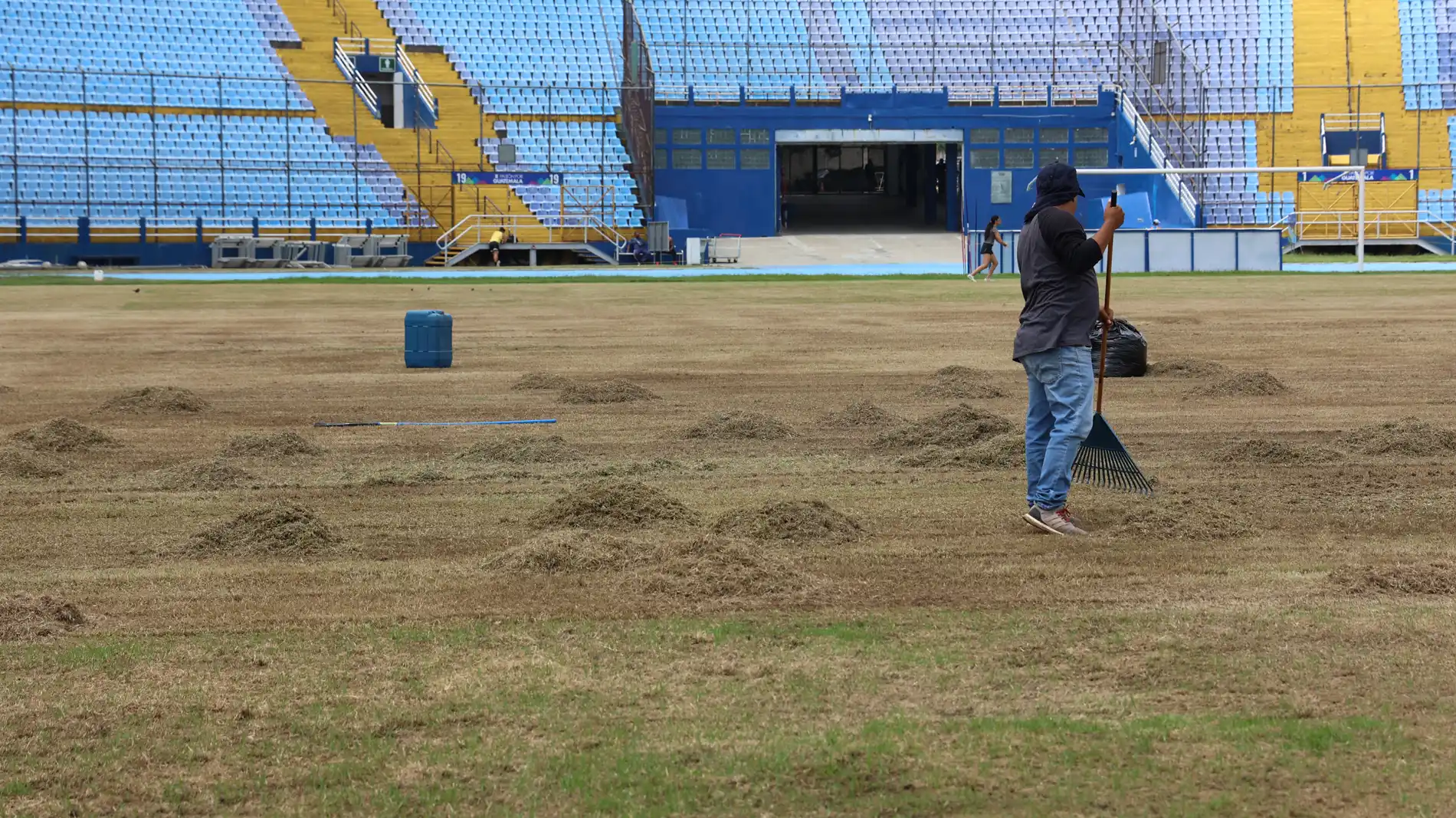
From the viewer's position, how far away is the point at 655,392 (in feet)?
52.2

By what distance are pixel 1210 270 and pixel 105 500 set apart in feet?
111

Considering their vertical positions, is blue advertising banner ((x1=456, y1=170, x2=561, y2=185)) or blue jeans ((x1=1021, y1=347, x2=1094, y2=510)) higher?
blue advertising banner ((x1=456, y1=170, x2=561, y2=185))

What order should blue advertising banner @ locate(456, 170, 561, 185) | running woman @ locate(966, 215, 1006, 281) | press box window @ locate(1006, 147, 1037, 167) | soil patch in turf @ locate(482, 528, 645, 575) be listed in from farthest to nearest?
press box window @ locate(1006, 147, 1037, 167) → blue advertising banner @ locate(456, 170, 561, 185) → running woman @ locate(966, 215, 1006, 281) → soil patch in turf @ locate(482, 528, 645, 575)

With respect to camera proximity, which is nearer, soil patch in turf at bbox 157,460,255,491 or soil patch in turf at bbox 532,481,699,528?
soil patch in turf at bbox 532,481,699,528

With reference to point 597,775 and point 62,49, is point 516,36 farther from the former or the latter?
point 597,775

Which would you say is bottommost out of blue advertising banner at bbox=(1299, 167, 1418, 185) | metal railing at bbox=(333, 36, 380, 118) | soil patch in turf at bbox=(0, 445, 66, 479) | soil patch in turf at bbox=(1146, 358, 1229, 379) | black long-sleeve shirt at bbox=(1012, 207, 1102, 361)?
soil patch in turf at bbox=(0, 445, 66, 479)

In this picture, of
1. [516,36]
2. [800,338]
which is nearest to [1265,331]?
[800,338]

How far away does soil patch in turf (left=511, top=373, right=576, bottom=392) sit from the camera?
16.4m

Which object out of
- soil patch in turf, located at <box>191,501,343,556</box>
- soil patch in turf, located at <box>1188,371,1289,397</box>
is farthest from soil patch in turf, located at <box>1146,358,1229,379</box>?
soil patch in turf, located at <box>191,501,343,556</box>

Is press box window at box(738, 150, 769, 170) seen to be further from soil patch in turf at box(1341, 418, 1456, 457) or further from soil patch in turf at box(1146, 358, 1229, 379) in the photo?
soil patch in turf at box(1341, 418, 1456, 457)

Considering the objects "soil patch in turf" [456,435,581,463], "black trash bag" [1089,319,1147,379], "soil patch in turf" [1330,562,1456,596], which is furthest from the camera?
"black trash bag" [1089,319,1147,379]

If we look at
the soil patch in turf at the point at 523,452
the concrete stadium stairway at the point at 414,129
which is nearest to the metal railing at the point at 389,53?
the concrete stadium stairway at the point at 414,129

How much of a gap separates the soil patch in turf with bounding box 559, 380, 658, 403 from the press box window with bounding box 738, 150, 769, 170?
133ft

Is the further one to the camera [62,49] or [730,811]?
[62,49]
